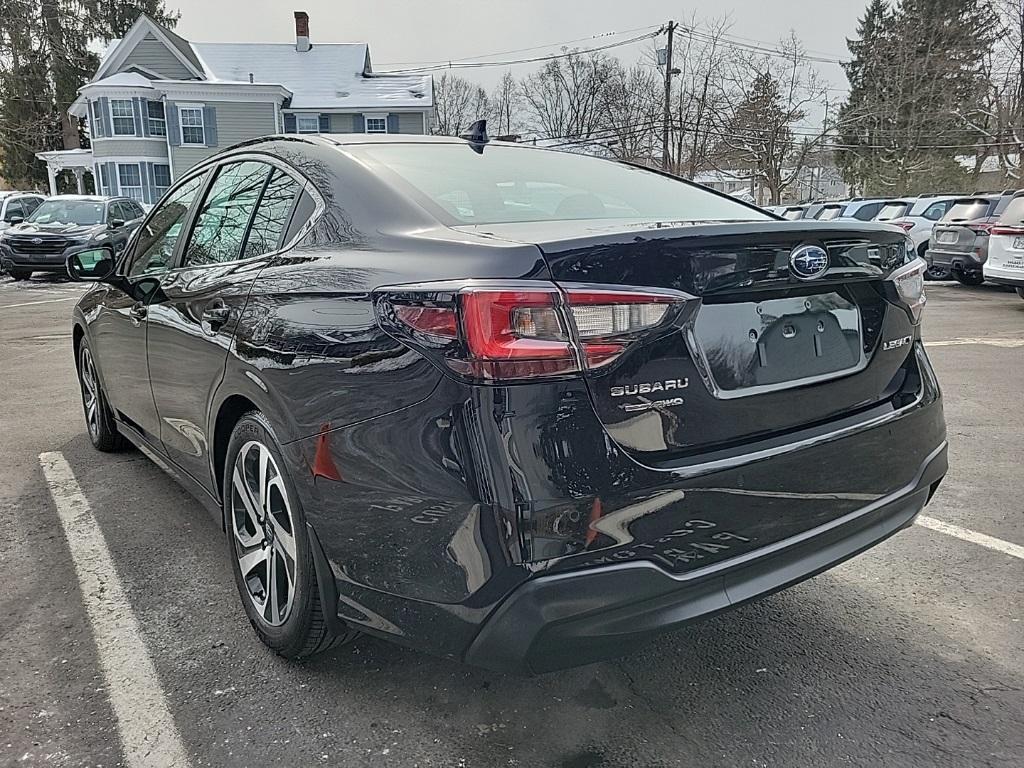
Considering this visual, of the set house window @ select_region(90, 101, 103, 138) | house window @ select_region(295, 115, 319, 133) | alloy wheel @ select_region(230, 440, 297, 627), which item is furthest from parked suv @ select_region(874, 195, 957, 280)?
house window @ select_region(90, 101, 103, 138)

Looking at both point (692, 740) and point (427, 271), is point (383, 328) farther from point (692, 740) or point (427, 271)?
point (692, 740)

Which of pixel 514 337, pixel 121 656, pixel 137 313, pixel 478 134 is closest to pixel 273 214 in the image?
pixel 478 134

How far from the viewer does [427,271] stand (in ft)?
6.06

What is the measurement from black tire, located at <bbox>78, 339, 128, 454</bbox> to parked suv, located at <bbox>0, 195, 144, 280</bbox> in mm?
12399

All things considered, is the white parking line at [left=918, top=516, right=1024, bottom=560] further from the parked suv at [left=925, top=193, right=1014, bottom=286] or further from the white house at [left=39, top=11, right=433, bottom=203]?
the white house at [left=39, top=11, right=433, bottom=203]

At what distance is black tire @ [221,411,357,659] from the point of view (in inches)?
87.3

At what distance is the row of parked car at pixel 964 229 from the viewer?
10672 millimetres

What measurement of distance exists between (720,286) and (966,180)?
43.3 meters

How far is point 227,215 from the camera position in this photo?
2947 mm

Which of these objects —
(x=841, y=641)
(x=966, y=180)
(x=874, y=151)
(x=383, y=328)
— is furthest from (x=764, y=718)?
(x=874, y=151)

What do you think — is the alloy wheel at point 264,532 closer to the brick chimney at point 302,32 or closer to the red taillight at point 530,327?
the red taillight at point 530,327

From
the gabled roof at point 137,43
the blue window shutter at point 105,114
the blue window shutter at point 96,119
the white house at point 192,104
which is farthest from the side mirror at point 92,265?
the gabled roof at point 137,43

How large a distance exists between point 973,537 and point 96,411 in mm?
4534

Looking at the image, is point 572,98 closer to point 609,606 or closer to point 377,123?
Result: point 377,123
